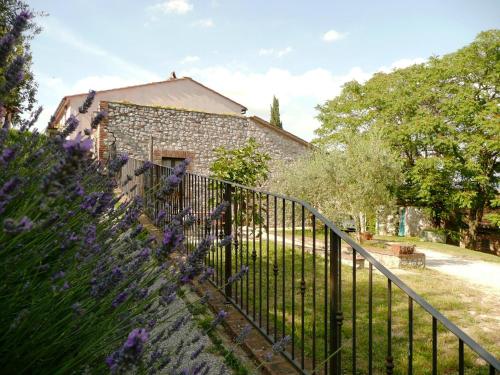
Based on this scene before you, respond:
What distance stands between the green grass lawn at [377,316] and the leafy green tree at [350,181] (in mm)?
4504

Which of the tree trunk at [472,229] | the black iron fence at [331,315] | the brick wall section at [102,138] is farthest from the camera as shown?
the tree trunk at [472,229]

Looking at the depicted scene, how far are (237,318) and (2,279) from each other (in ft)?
7.67

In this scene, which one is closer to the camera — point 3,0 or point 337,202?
point 3,0

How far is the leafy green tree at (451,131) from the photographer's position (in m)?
18.4

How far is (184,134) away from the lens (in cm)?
1531

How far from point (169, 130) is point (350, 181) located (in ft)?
22.9

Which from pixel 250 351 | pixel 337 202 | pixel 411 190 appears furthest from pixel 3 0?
pixel 411 190

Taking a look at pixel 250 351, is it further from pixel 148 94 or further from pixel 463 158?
pixel 463 158

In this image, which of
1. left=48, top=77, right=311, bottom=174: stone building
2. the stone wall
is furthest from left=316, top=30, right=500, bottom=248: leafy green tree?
left=48, top=77, right=311, bottom=174: stone building

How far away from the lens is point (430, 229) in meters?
19.6

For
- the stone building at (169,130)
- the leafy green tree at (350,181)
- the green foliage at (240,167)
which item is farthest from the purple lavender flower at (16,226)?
the stone building at (169,130)

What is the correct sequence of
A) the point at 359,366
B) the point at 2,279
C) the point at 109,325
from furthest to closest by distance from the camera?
the point at 359,366
the point at 109,325
the point at 2,279

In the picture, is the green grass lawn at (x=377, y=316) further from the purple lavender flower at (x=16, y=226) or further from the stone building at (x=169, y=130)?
the stone building at (x=169, y=130)

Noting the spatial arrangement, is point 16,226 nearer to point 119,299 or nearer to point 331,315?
point 119,299
